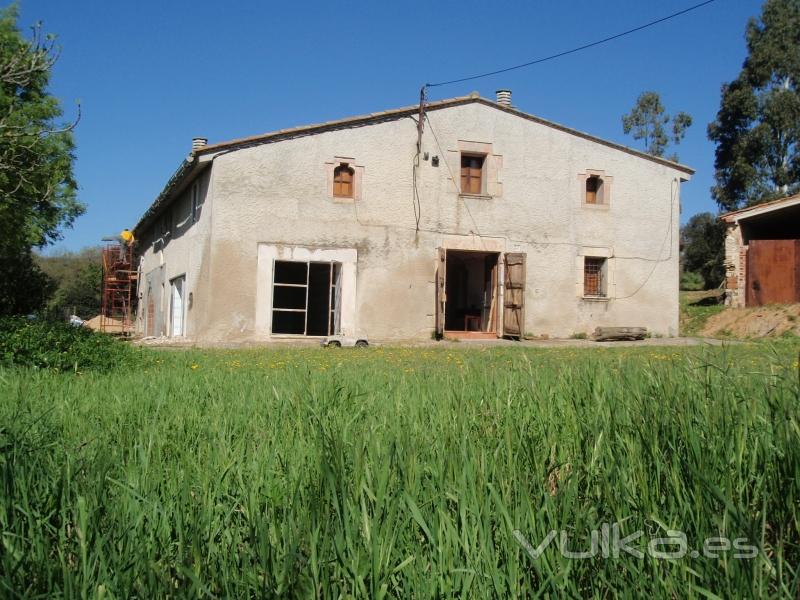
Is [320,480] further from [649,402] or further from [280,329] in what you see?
[280,329]

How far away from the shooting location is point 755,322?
1845cm

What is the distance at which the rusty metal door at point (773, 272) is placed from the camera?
19969mm

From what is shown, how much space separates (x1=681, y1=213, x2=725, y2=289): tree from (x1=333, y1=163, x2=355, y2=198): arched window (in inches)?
753

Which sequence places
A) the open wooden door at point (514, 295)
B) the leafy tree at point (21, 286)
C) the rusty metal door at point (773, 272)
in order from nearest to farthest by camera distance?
the open wooden door at point (514, 295) → the rusty metal door at point (773, 272) → the leafy tree at point (21, 286)

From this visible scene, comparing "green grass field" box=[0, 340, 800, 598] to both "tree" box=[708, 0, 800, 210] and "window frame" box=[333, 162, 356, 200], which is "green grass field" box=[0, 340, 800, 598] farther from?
"tree" box=[708, 0, 800, 210]

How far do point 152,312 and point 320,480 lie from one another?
24.0 meters

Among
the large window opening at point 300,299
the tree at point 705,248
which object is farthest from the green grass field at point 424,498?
the tree at point 705,248

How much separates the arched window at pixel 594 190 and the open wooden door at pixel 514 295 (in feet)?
10.1

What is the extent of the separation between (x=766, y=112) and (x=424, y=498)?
35702mm

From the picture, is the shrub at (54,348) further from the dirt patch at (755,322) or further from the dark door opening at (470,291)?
the dirt patch at (755,322)

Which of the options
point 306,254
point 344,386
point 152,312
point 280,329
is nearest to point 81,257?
point 152,312

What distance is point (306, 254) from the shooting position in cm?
1656

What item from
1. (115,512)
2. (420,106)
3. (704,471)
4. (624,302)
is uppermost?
(420,106)

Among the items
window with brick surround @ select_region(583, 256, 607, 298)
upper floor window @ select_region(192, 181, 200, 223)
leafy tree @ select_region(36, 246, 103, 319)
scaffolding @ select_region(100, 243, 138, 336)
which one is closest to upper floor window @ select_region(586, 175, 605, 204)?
window with brick surround @ select_region(583, 256, 607, 298)
